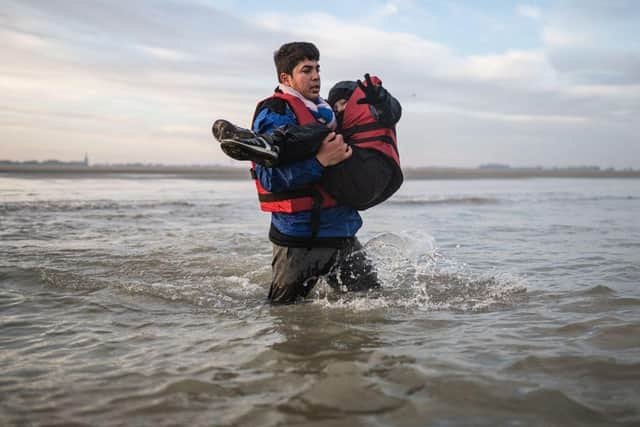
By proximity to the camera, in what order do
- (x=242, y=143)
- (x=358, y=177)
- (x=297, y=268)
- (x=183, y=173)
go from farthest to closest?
(x=183, y=173), (x=297, y=268), (x=358, y=177), (x=242, y=143)

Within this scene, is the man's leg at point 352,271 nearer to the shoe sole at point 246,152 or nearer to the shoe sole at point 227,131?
the shoe sole at point 246,152

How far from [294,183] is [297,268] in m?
0.81

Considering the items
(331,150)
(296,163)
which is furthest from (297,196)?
(331,150)

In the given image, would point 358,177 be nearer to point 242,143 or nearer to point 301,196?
point 301,196

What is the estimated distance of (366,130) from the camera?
4.67 m

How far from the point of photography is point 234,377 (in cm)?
336

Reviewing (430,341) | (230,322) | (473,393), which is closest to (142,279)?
(230,322)

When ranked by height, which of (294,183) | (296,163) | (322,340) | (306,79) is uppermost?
(306,79)

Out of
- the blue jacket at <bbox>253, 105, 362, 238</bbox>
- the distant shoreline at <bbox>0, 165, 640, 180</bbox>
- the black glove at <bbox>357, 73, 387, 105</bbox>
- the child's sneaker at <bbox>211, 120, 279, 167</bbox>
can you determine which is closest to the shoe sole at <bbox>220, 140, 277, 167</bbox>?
the child's sneaker at <bbox>211, 120, 279, 167</bbox>

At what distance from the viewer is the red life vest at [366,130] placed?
4.65m

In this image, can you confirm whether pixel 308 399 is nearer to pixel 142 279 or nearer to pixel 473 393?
pixel 473 393

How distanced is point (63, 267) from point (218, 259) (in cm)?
216

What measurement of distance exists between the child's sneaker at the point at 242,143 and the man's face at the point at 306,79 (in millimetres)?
790

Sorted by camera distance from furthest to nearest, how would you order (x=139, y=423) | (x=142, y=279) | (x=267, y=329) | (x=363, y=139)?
(x=142, y=279)
(x=363, y=139)
(x=267, y=329)
(x=139, y=423)
